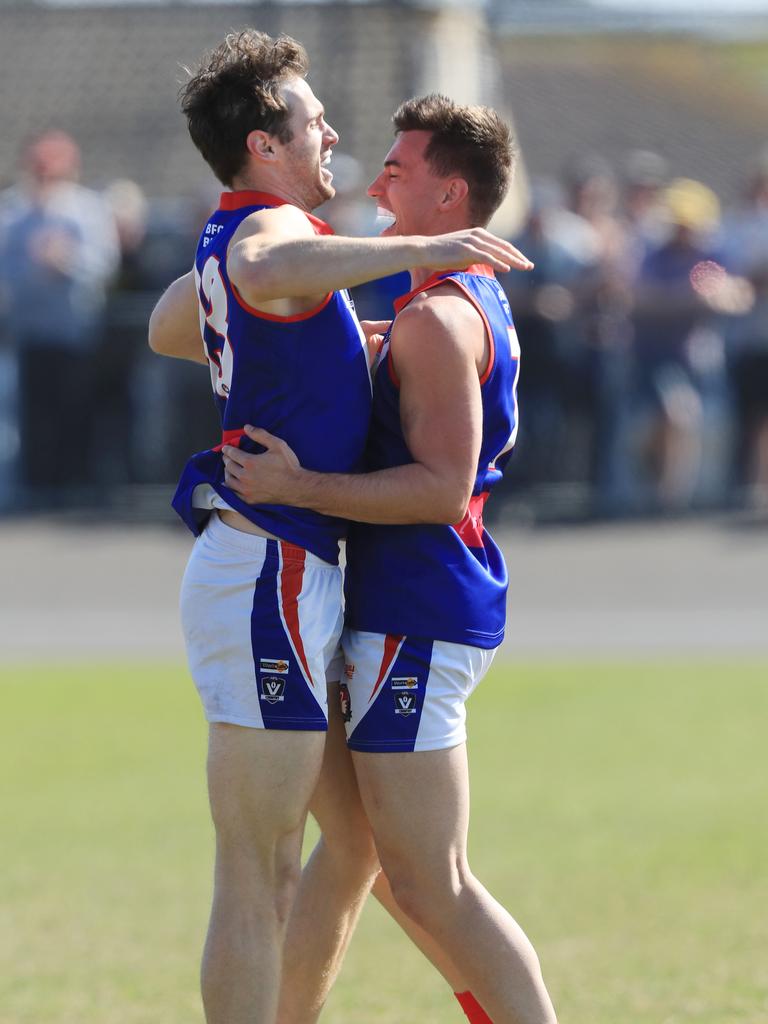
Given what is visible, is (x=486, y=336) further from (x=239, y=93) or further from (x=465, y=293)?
(x=239, y=93)

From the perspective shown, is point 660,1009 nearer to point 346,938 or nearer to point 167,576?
point 346,938

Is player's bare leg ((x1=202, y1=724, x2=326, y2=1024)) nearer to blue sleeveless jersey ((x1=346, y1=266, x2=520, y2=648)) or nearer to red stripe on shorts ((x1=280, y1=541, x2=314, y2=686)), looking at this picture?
red stripe on shorts ((x1=280, y1=541, x2=314, y2=686))

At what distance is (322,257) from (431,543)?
2.24 ft

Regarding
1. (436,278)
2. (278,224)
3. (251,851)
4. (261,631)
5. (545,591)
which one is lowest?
(545,591)

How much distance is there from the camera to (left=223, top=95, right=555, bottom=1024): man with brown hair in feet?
→ 12.5

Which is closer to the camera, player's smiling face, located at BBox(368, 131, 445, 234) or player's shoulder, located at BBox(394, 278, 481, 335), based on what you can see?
player's shoulder, located at BBox(394, 278, 481, 335)

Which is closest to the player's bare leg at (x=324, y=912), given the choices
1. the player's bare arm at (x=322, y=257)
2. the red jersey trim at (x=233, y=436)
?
the red jersey trim at (x=233, y=436)

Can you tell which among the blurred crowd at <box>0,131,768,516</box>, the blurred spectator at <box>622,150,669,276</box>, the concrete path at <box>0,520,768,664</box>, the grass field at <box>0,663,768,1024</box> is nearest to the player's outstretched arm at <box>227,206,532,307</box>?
the grass field at <box>0,663,768,1024</box>

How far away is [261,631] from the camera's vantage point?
383 cm

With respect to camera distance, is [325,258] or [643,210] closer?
[325,258]

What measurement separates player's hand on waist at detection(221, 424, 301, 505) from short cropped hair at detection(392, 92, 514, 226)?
2.30 ft

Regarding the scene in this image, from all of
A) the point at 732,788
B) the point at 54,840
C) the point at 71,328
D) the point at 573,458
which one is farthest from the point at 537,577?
the point at 54,840

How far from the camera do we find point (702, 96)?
3141cm

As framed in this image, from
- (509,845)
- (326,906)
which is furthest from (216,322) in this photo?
(509,845)
